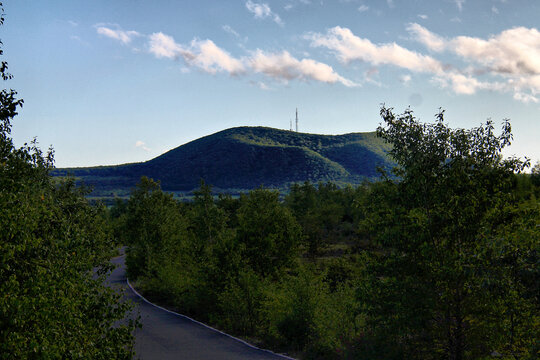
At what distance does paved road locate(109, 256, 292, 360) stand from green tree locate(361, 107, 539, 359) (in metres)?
7.63

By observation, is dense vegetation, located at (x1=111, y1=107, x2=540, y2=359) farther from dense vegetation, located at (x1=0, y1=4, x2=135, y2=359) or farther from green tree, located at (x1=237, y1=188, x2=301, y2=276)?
green tree, located at (x1=237, y1=188, x2=301, y2=276)

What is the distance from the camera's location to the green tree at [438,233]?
33.9 feet

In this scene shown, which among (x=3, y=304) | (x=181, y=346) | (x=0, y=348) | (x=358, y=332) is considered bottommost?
(x=181, y=346)

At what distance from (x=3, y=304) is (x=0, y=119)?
4.71m

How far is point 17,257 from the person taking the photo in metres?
7.90

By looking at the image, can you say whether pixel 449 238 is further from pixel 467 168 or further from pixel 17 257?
pixel 17 257

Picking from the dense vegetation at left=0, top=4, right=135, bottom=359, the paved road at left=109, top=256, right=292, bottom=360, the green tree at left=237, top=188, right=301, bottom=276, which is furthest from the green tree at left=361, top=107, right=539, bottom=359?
the green tree at left=237, top=188, right=301, bottom=276

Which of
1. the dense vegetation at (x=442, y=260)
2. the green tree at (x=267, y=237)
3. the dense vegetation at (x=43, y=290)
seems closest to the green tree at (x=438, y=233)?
the dense vegetation at (x=442, y=260)

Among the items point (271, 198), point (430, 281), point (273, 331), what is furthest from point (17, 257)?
point (271, 198)

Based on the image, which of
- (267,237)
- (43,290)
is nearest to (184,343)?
(267,237)

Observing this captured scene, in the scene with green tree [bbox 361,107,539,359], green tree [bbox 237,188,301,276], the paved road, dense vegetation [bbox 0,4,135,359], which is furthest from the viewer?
green tree [bbox 237,188,301,276]

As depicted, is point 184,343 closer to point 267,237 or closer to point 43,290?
point 267,237

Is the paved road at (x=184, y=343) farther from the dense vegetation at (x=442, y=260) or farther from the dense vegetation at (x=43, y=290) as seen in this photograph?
the dense vegetation at (x=43, y=290)

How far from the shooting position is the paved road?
17625mm
